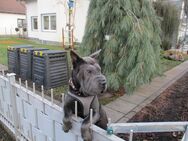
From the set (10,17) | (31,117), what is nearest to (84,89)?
(31,117)

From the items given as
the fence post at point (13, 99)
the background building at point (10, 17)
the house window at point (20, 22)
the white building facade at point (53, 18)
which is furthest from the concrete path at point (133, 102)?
the house window at point (20, 22)

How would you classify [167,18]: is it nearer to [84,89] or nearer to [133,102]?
[133,102]

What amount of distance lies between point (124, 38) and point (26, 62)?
2.83 m

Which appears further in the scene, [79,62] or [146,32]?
[146,32]

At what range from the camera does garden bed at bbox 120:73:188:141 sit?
2.73 metres

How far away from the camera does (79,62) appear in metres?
1.49

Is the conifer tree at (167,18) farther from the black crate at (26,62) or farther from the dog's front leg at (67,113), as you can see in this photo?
the dog's front leg at (67,113)

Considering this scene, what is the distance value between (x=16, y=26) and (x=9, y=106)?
23414 millimetres

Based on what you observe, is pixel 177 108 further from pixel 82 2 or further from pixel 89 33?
pixel 82 2

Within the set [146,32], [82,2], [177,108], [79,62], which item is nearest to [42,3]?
[82,2]

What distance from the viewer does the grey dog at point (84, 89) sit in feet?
4.50

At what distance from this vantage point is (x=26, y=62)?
5121 mm

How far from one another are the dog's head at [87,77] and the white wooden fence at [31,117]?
10.8 inches

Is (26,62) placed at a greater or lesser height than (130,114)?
greater
